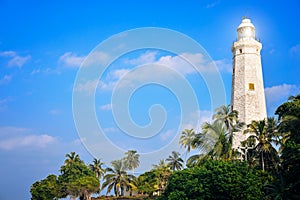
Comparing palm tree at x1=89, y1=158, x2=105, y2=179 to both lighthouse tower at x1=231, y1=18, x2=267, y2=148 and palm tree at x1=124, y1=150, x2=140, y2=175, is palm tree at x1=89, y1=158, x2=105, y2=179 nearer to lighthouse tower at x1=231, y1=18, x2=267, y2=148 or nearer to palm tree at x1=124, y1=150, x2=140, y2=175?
palm tree at x1=124, y1=150, x2=140, y2=175

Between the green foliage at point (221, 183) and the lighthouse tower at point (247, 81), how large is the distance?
15447mm

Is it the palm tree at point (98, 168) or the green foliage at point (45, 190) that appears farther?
the palm tree at point (98, 168)

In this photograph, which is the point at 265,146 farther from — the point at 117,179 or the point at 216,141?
the point at 117,179

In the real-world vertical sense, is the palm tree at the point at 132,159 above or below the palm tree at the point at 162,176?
above

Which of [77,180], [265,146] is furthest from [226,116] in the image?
[77,180]

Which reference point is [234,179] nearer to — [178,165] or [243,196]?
[243,196]

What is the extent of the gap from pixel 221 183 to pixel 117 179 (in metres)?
35.1

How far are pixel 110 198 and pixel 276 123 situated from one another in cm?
3195

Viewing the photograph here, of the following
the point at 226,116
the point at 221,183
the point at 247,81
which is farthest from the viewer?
the point at 247,81

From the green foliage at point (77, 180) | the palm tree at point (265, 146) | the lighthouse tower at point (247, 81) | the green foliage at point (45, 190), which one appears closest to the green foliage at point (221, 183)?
the palm tree at point (265, 146)

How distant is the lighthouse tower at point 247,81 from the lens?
49.8m

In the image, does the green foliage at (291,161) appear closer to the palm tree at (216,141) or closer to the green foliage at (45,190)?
the palm tree at (216,141)

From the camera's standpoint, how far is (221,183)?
3181cm

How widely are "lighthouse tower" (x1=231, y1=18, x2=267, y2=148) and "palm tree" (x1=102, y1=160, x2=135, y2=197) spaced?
21.6 meters
